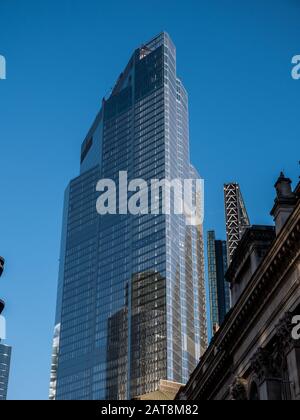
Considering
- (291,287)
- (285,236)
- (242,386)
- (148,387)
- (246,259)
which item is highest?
(148,387)

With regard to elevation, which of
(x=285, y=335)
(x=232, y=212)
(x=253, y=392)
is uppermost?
(x=232, y=212)

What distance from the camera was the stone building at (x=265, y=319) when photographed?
35875 millimetres

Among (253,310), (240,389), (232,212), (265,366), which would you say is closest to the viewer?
(265,366)

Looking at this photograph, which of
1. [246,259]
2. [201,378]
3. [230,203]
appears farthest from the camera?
[230,203]

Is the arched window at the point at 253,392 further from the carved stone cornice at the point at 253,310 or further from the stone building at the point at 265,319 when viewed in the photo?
the carved stone cornice at the point at 253,310

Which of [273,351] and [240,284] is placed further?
[240,284]

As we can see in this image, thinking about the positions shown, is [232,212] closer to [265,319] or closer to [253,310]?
[253,310]

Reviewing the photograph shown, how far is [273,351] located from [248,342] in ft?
13.8

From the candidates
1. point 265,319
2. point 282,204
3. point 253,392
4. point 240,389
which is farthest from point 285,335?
point 240,389

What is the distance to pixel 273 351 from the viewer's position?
3953 cm

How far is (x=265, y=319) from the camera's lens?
132 feet

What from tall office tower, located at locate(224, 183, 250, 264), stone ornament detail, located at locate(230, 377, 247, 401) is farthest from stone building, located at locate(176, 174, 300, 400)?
tall office tower, located at locate(224, 183, 250, 264)
